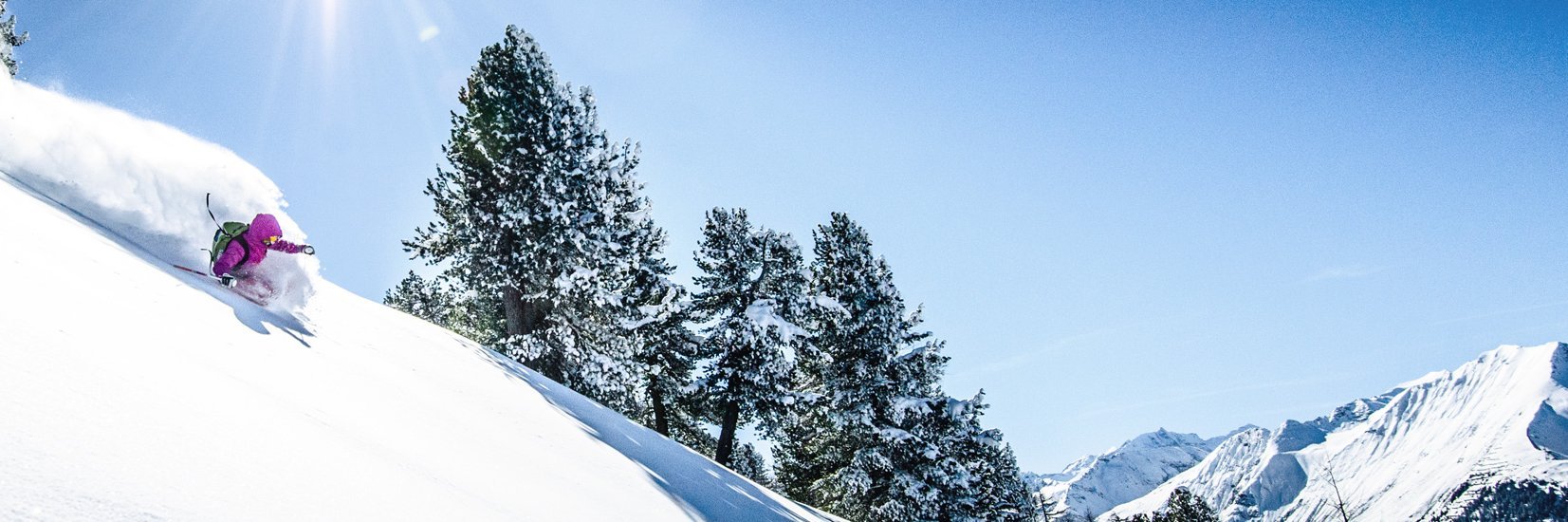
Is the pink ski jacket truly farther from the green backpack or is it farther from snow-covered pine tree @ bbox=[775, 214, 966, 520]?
snow-covered pine tree @ bbox=[775, 214, 966, 520]

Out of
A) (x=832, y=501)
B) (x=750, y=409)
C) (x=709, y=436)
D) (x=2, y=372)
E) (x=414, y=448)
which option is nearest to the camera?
(x=2, y=372)

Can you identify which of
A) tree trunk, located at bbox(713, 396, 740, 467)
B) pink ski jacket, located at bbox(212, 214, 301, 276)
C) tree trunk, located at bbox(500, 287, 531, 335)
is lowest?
tree trunk, located at bbox(713, 396, 740, 467)

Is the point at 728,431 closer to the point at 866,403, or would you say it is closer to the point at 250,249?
the point at 866,403

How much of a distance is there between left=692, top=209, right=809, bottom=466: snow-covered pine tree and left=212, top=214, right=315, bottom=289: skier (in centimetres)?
1393

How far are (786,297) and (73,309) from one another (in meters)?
18.5

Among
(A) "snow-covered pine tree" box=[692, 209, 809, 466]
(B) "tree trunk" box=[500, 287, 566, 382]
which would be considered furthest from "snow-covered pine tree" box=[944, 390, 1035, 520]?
(B) "tree trunk" box=[500, 287, 566, 382]

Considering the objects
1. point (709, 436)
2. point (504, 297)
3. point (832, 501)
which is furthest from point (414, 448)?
point (709, 436)

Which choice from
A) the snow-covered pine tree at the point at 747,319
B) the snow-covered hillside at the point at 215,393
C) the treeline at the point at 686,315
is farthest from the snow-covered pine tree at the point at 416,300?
the snow-covered hillside at the point at 215,393

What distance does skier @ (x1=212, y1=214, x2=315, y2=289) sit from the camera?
7316 millimetres

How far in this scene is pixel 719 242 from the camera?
74.0 ft

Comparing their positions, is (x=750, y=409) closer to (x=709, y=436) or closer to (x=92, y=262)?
(x=709, y=436)

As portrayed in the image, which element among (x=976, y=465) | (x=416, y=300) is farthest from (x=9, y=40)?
(x=976, y=465)

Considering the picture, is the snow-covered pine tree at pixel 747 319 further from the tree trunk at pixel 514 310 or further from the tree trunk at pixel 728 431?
the tree trunk at pixel 514 310

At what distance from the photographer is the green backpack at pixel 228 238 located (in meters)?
7.38
